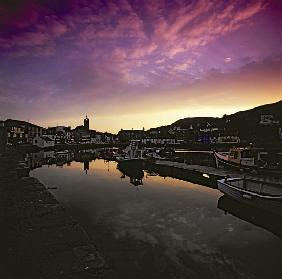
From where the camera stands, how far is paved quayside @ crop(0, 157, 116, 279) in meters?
8.36

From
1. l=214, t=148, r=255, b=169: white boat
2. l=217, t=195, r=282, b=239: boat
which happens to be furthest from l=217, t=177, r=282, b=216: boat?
l=214, t=148, r=255, b=169: white boat

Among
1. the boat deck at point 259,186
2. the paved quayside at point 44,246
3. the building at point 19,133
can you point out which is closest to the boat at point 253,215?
the boat deck at point 259,186

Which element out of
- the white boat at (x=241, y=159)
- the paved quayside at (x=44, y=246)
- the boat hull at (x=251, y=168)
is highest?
the white boat at (x=241, y=159)

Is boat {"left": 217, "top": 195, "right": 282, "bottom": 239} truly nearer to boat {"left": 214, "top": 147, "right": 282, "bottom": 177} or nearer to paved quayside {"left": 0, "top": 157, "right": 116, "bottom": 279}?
boat {"left": 214, "top": 147, "right": 282, "bottom": 177}

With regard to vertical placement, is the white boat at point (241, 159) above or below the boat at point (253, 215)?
above

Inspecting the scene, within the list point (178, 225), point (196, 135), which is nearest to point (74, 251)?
point (178, 225)

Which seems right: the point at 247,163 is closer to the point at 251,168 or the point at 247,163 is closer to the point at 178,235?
the point at 251,168

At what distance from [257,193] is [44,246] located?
46.1 feet

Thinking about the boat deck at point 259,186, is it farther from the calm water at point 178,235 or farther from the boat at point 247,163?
the boat at point 247,163

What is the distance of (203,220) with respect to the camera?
57.1 feet

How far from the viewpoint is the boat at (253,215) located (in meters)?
16.2

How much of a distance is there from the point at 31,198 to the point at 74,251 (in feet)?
30.6

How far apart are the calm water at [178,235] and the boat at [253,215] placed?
0.06 meters

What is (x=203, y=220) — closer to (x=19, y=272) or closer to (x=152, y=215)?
(x=152, y=215)
